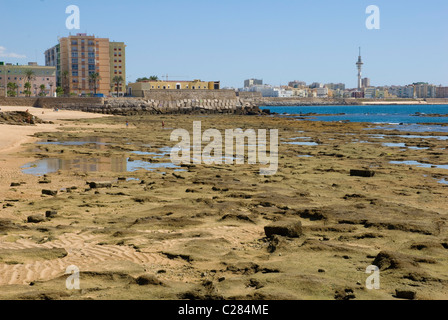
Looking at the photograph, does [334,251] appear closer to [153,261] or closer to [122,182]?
[153,261]

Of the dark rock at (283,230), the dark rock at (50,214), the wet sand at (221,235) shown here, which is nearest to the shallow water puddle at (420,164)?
the wet sand at (221,235)

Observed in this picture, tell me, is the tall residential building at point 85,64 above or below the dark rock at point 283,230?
above

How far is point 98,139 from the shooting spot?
34.5 meters

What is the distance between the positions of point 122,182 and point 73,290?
9788mm

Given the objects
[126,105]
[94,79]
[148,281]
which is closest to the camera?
[148,281]

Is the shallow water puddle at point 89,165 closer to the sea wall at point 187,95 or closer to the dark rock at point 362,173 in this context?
the dark rock at point 362,173

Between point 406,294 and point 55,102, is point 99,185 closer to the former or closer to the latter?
point 406,294

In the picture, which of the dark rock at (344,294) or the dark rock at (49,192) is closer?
the dark rock at (344,294)

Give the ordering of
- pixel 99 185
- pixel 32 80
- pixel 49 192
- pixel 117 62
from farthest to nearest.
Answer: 1. pixel 117 62
2. pixel 32 80
3. pixel 99 185
4. pixel 49 192

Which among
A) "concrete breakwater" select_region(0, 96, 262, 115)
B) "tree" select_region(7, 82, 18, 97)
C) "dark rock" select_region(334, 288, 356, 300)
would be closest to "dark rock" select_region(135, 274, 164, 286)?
"dark rock" select_region(334, 288, 356, 300)

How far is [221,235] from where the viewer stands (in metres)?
10.0

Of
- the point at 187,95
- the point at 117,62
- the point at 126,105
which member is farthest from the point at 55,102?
the point at 117,62

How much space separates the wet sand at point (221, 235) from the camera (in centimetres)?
715

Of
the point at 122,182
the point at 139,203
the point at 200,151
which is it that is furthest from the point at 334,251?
the point at 200,151
